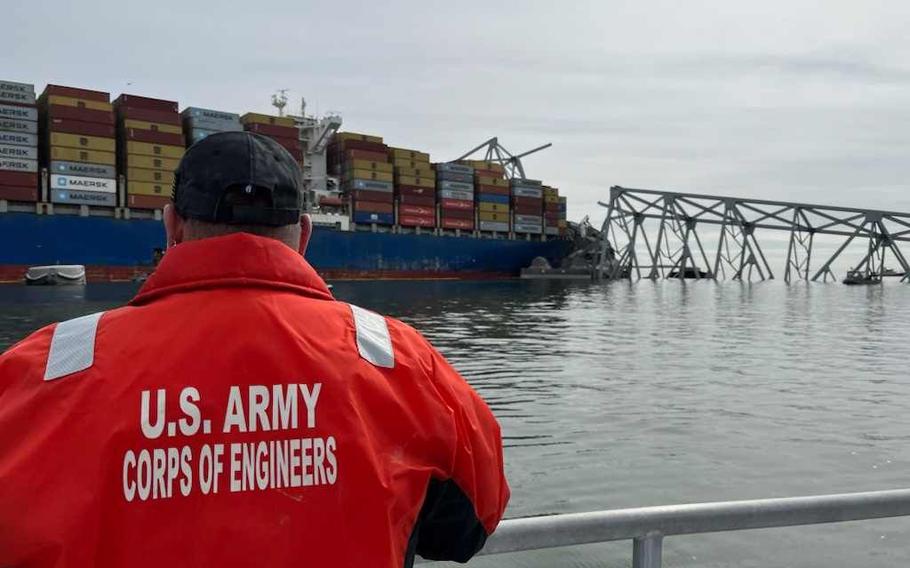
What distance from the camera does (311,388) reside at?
1.22 m

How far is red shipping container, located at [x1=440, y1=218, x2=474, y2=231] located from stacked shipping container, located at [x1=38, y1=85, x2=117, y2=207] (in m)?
29.1

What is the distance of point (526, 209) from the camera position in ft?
239

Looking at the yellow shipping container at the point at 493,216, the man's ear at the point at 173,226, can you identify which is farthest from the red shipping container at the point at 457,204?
the man's ear at the point at 173,226

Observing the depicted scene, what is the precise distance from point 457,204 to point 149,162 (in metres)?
28.3

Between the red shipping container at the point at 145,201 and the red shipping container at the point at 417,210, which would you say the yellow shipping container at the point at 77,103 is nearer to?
the red shipping container at the point at 145,201

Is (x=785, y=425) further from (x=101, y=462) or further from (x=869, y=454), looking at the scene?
(x=101, y=462)

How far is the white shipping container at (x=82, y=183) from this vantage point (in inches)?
1859

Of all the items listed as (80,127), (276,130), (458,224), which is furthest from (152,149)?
(458,224)

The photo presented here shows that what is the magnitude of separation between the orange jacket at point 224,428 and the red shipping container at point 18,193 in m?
52.7

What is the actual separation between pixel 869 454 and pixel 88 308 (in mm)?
25294

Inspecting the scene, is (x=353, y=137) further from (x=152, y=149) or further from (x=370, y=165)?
(x=152, y=149)

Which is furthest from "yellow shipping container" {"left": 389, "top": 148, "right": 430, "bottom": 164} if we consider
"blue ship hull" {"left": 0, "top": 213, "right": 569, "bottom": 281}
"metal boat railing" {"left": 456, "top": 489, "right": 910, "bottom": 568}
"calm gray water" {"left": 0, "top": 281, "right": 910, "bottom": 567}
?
"metal boat railing" {"left": 456, "top": 489, "right": 910, "bottom": 568}

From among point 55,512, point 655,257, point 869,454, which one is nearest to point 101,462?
point 55,512

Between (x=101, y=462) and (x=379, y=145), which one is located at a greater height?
(x=379, y=145)
